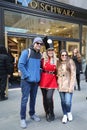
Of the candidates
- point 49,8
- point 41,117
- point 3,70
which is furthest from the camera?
point 49,8

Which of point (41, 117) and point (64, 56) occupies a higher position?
point (64, 56)

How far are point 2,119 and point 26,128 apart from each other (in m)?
0.97

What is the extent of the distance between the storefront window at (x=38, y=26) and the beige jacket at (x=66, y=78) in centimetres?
577

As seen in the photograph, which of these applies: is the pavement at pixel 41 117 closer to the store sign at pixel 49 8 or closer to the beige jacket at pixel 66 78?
the beige jacket at pixel 66 78

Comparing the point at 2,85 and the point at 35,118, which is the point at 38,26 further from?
the point at 35,118

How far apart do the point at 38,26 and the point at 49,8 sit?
1121mm

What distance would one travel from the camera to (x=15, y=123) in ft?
20.6

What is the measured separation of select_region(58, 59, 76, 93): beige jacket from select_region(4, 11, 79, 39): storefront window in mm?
5767

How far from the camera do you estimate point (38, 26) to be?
1317 centimetres

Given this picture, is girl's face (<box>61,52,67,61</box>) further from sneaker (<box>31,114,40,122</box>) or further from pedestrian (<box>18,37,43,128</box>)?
sneaker (<box>31,114,40,122</box>)

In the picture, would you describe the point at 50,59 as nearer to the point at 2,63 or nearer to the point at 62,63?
the point at 62,63

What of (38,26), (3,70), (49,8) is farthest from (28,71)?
(49,8)

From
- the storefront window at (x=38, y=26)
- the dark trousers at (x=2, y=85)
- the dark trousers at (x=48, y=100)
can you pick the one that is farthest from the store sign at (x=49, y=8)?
the dark trousers at (x=48, y=100)

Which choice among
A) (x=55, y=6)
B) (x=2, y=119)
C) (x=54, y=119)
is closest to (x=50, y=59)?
(x=54, y=119)
